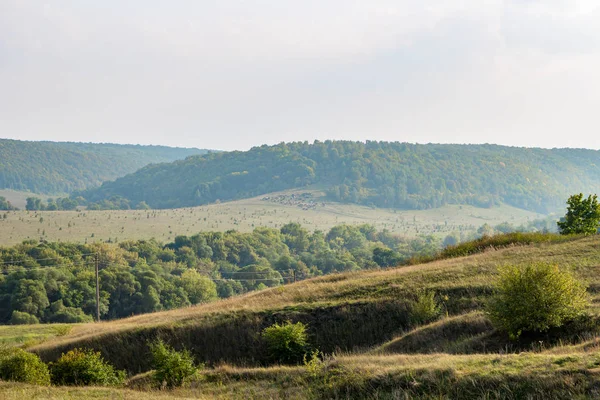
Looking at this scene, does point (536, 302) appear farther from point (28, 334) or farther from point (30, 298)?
point (30, 298)

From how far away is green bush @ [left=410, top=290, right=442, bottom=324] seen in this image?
22281 millimetres

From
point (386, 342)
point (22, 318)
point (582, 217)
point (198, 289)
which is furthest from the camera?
point (198, 289)

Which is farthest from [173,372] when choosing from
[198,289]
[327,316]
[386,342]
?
[198,289]

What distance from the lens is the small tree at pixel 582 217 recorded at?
37.0m

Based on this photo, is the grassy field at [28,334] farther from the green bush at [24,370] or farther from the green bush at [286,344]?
the green bush at [286,344]

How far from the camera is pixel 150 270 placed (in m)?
91.2

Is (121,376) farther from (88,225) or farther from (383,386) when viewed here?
(88,225)

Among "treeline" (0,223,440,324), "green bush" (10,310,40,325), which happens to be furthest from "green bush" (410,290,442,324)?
"green bush" (10,310,40,325)

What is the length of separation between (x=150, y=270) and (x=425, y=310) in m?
73.7

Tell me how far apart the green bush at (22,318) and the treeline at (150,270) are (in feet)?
0.33

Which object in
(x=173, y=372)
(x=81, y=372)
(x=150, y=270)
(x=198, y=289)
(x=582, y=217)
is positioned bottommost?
(x=198, y=289)

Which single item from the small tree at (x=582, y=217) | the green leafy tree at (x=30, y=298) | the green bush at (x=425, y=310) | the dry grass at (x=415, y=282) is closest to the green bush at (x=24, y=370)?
the dry grass at (x=415, y=282)

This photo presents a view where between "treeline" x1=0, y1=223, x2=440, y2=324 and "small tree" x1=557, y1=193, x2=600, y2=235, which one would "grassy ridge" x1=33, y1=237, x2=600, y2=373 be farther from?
"treeline" x1=0, y1=223, x2=440, y2=324

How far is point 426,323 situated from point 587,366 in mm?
9818
